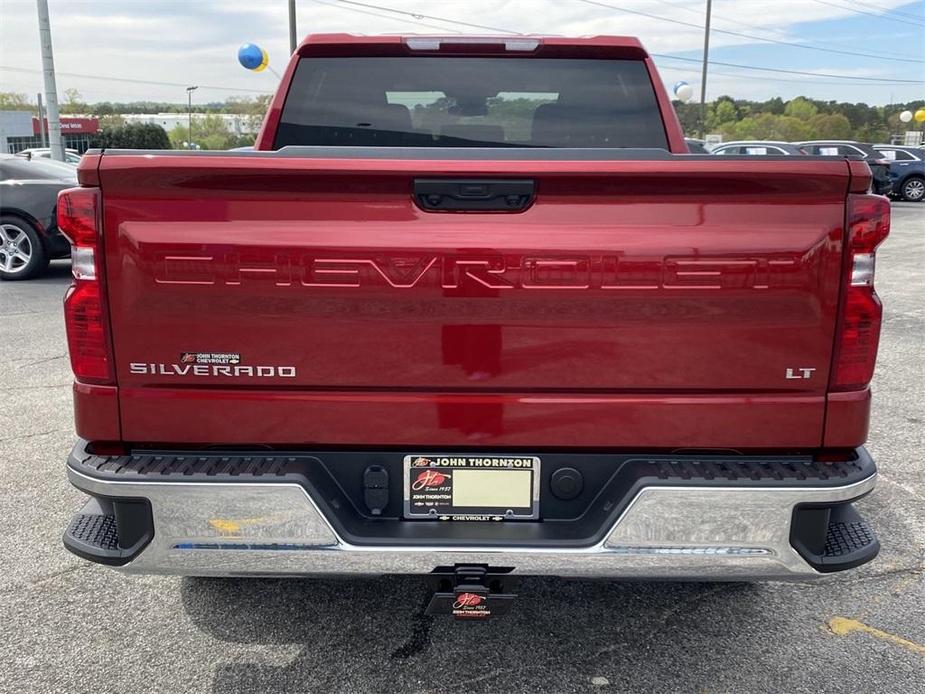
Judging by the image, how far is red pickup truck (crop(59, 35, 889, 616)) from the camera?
2.16m

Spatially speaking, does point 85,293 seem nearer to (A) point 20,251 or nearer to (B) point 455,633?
(B) point 455,633

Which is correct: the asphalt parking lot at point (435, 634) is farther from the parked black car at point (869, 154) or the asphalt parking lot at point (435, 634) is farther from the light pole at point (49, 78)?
the parked black car at point (869, 154)

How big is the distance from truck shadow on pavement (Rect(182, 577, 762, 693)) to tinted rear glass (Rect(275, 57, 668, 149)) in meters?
1.89

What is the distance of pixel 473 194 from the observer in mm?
2182

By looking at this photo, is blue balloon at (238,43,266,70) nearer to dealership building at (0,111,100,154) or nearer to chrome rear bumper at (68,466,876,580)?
chrome rear bumper at (68,466,876,580)

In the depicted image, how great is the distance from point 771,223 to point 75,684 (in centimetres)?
253

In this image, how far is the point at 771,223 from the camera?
216 centimetres

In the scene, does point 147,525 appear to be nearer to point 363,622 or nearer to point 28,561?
point 363,622

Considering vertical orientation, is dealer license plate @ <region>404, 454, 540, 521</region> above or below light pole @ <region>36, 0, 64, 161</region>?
below

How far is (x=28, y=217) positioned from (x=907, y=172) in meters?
25.5

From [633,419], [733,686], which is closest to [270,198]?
[633,419]

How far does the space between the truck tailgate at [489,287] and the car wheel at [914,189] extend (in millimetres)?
28070

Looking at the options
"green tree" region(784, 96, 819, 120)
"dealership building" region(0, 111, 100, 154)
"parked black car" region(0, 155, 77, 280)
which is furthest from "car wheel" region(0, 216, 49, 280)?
"green tree" region(784, 96, 819, 120)

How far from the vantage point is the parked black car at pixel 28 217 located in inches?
405
